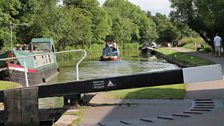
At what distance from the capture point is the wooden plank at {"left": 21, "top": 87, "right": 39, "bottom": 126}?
38.7ft

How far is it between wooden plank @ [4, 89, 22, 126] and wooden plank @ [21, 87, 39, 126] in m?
0.11

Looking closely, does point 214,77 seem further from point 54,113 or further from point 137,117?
point 54,113

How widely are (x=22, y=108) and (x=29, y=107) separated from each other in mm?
198

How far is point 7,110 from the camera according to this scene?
39.0 ft

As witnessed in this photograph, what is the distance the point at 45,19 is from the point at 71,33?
28.1ft

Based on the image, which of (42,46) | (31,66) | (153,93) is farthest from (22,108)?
(42,46)

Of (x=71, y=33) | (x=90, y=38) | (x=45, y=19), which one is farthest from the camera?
(x=90, y=38)

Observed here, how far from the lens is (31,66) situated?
89.7 ft

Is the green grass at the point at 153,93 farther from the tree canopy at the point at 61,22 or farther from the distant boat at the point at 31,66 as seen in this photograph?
the tree canopy at the point at 61,22

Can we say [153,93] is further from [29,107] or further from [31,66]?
[31,66]

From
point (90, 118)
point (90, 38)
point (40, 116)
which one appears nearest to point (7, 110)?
point (40, 116)

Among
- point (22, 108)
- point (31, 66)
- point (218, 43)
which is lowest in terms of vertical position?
point (22, 108)

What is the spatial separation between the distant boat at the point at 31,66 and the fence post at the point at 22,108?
15.8ft

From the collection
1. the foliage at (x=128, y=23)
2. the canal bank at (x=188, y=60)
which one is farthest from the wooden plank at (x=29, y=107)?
the foliage at (x=128, y=23)
